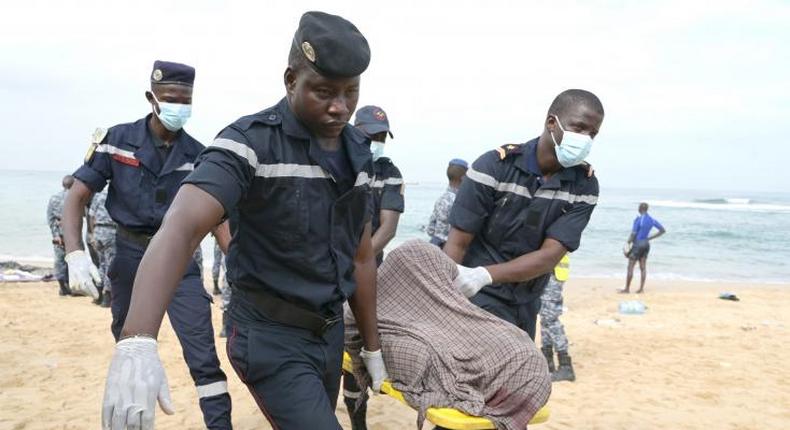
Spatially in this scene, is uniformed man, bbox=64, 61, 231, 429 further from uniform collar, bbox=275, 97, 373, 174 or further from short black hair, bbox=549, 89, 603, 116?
short black hair, bbox=549, 89, 603, 116

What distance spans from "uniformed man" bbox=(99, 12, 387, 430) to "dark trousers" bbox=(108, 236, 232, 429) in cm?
134

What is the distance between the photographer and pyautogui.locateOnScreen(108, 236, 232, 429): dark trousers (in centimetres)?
346

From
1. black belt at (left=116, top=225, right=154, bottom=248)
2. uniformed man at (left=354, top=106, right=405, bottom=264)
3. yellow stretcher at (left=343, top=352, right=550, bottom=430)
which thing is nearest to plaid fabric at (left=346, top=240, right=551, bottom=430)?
yellow stretcher at (left=343, top=352, right=550, bottom=430)

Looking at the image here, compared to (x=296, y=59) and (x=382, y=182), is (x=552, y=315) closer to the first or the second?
(x=382, y=182)

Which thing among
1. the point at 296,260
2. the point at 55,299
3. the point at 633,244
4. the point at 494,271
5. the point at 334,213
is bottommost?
the point at 55,299

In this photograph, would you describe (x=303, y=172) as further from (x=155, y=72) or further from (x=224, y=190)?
(x=155, y=72)

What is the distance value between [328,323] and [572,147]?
1.79 meters

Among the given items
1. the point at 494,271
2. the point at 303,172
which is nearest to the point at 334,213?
the point at 303,172

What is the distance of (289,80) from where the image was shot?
2.18m

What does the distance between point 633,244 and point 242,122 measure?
12923mm

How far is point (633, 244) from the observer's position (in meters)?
13.8

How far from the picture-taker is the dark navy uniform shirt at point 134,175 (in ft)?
13.0

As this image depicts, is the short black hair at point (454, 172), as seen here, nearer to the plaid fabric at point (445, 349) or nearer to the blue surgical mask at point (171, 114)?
the blue surgical mask at point (171, 114)

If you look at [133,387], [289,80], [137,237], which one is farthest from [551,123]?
[133,387]
